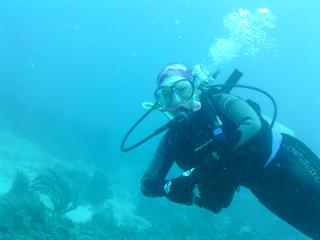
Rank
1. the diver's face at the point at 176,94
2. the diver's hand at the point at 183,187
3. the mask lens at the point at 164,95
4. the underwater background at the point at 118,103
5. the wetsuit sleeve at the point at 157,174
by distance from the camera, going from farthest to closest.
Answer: the underwater background at the point at 118,103, the mask lens at the point at 164,95, the diver's face at the point at 176,94, the wetsuit sleeve at the point at 157,174, the diver's hand at the point at 183,187

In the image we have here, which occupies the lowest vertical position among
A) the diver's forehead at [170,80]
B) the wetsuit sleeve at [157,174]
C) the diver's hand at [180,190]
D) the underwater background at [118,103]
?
the diver's hand at [180,190]

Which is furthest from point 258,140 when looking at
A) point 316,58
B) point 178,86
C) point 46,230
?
point 316,58

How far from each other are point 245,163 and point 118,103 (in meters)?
Result: 117

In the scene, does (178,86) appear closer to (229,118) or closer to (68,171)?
(229,118)

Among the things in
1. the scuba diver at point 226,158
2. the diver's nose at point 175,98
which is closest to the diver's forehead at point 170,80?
the scuba diver at point 226,158

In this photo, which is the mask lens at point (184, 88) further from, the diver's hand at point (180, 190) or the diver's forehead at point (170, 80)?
the diver's hand at point (180, 190)

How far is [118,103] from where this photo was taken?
394ft

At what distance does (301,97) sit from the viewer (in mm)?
127438

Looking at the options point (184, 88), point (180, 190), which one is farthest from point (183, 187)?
point (184, 88)

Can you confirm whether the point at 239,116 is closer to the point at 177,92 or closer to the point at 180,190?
the point at 177,92

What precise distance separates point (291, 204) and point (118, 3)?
5103 inches

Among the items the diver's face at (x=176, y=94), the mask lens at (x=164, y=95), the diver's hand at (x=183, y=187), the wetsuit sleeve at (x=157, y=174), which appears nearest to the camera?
the diver's hand at (x=183, y=187)

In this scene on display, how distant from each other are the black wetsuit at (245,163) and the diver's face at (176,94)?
0.23 metres

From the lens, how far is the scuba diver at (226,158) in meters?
3.78
